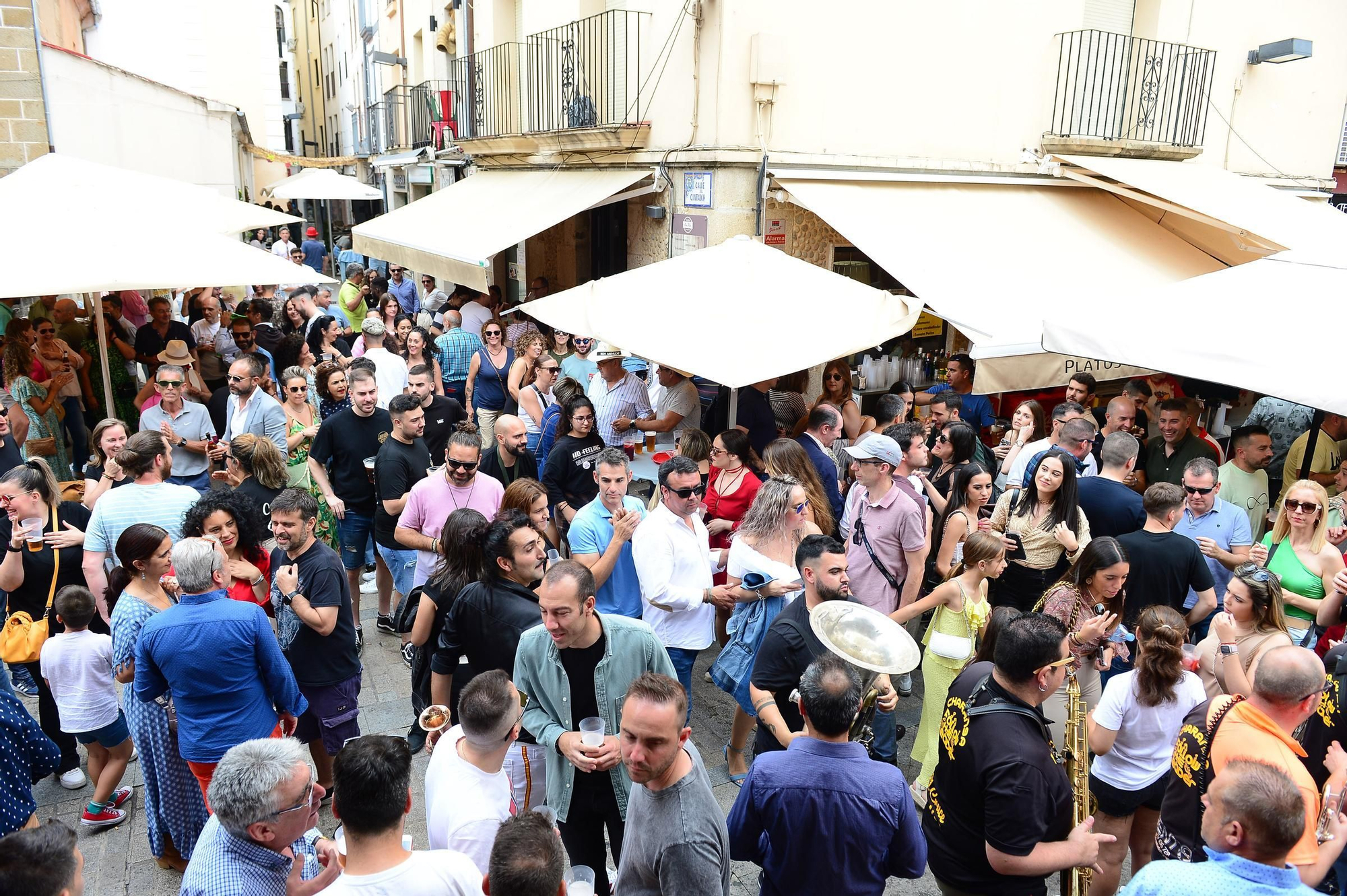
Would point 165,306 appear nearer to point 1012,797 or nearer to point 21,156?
point 21,156

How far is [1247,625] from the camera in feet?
12.6

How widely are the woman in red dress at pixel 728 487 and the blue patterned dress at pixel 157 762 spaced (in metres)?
2.94

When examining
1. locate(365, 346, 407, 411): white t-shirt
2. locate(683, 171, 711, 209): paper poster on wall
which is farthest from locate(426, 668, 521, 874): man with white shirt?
locate(683, 171, 711, 209): paper poster on wall

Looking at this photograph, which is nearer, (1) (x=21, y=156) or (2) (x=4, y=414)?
(2) (x=4, y=414)

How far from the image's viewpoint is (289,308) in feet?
35.1

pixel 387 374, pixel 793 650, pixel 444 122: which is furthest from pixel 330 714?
pixel 444 122

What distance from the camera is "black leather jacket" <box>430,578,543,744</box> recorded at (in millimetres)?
3732

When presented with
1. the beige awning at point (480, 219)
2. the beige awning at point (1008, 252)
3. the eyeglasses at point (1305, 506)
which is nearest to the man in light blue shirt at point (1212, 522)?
the eyeglasses at point (1305, 506)

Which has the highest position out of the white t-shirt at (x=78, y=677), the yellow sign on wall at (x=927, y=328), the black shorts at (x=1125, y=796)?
the yellow sign on wall at (x=927, y=328)

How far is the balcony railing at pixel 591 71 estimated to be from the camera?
372 inches

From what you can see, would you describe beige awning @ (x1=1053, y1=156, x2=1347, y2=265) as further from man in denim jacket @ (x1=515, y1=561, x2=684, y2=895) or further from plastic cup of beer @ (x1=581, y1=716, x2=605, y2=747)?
plastic cup of beer @ (x1=581, y1=716, x2=605, y2=747)

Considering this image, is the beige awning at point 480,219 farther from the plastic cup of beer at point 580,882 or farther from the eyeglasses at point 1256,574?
the plastic cup of beer at point 580,882

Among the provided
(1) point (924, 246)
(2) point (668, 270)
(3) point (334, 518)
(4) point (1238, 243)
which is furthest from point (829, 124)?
(3) point (334, 518)

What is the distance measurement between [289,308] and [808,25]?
6.73 m
